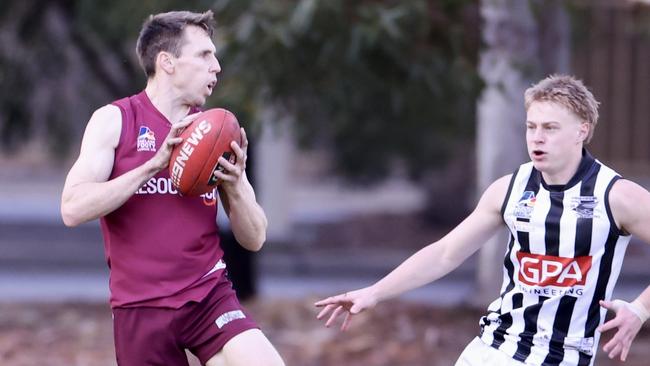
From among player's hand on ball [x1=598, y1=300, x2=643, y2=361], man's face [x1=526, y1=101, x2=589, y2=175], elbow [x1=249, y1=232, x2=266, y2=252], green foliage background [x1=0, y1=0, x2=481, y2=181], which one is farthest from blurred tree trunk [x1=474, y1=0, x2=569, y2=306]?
player's hand on ball [x1=598, y1=300, x2=643, y2=361]

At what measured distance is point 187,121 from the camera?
4.59 meters

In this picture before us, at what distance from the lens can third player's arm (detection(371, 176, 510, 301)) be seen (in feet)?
15.5

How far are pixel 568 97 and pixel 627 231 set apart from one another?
→ 1.89 ft

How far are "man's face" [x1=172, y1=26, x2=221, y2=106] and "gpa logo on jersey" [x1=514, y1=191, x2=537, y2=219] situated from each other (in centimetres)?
139

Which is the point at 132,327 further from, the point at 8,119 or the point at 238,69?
the point at 8,119

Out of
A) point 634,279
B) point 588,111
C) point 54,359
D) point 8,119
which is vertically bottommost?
point 634,279

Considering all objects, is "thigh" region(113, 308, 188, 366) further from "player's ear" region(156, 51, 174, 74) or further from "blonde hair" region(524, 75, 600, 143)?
"blonde hair" region(524, 75, 600, 143)

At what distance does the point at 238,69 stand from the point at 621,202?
5515 mm

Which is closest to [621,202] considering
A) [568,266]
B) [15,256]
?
[568,266]

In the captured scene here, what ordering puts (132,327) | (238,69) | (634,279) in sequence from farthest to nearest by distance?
(634,279) → (238,69) → (132,327)

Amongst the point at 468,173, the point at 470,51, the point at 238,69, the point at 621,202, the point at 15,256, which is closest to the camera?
the point at 621,202

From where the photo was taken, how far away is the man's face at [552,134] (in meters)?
4.41

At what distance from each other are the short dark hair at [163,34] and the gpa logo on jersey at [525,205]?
5.05 ft

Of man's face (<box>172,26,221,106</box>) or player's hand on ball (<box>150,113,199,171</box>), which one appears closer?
player's hand on ball (<box>150,113,199,171</box>)
